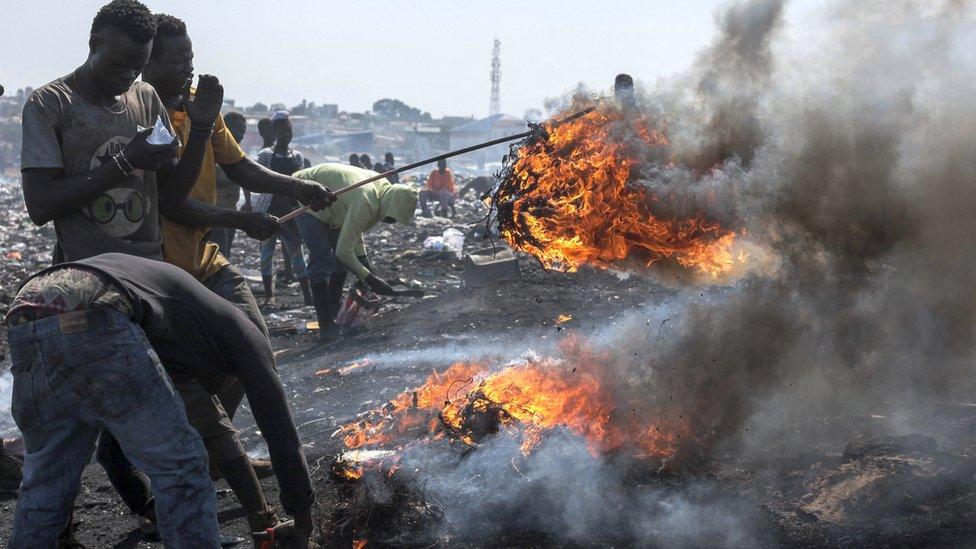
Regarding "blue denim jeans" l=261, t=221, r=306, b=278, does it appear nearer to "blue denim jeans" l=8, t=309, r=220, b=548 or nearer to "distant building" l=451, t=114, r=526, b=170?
"blue denim jeans" l=8, t=309, r=220, b=548

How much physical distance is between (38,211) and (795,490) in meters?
3.78

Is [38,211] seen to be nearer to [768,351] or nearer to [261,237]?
[261,237]

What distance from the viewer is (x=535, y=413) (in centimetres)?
453

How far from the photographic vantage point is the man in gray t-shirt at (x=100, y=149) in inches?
134

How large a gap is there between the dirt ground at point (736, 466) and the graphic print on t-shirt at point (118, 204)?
1.65 m

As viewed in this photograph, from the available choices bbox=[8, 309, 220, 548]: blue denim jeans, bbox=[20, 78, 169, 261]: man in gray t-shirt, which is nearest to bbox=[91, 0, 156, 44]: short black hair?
bbox=[20, 78, 169, 261]: man in gray t-shirt

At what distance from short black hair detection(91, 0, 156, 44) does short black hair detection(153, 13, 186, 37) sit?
0.73 meters

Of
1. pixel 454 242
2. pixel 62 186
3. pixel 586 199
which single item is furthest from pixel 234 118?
pixel 454 242

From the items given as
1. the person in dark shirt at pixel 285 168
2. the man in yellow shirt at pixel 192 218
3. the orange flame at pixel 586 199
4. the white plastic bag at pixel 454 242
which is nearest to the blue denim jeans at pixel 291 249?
the person in dark shirt at pixel 285 168

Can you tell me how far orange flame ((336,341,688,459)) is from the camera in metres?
4.44

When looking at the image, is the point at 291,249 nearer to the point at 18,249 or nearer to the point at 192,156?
the point at 192,156

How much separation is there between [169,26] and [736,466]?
383 cm

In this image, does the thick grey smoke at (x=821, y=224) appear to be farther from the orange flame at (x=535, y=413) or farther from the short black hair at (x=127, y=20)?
the short black hair at (x=127, y=20)

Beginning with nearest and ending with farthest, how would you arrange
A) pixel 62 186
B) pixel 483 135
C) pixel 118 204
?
1. pixel 62 186
2. pixel 118 204
3. pixel 483 135
